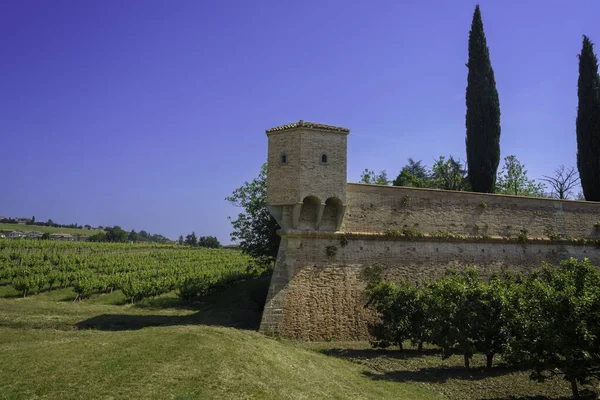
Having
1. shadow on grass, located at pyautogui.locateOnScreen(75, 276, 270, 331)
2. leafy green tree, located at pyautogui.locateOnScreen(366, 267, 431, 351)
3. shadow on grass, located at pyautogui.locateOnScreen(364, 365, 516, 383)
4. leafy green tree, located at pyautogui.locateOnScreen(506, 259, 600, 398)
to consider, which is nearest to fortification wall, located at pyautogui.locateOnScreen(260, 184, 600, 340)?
leafy green tree, located at pyautogui.locateOnScreen(366, 267, 431, 351)

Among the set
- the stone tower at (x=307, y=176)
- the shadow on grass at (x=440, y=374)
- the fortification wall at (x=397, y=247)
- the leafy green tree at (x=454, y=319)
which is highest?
the stone tower at (x=307, y=176)

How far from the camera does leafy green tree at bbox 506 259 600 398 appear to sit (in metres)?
9.72

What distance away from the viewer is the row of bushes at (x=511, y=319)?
9828mm

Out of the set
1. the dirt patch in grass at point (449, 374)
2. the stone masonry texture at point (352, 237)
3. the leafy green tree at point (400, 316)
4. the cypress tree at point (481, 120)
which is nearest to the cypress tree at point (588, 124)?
the cypress tree at point (481, 120)

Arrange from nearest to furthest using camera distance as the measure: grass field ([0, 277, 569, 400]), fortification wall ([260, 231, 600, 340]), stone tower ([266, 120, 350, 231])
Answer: grass field ([0, 277, 569, 400]) → fortification wall ([260, 231, 600, 340]) → stone tower ([266, 120, 350, 231])

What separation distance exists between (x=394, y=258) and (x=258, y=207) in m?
13.8

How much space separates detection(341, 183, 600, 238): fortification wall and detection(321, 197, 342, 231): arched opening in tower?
20.5 inches

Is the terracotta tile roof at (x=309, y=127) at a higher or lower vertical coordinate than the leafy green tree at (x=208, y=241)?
higher

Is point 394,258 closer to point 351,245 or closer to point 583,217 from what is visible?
point 351,245

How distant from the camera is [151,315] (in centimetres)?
2353

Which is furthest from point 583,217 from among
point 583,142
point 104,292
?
point 104,292

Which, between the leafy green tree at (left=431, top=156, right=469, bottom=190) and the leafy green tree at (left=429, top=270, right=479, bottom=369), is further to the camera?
the leafy green tree at (left=431, top=156, right=469, bottom=190)

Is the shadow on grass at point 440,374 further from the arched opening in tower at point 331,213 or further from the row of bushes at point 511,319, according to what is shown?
the arched opening in tower at point 331,213

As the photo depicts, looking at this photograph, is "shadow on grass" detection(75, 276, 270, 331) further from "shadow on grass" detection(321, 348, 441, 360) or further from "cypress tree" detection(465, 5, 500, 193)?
"cypress tree" detection(465, 5, 500, 193)
